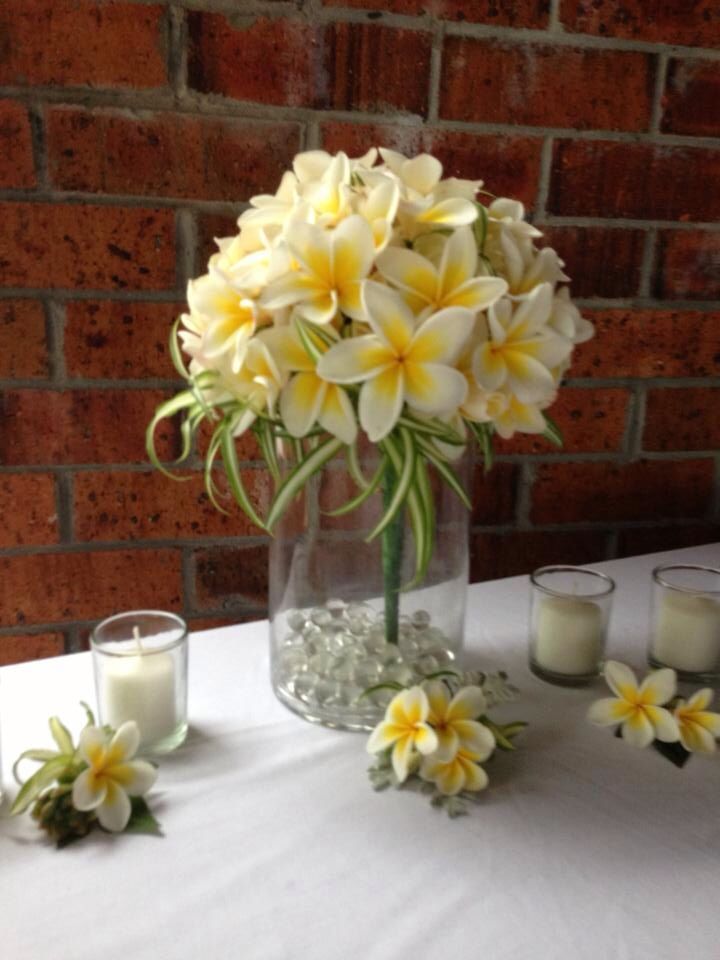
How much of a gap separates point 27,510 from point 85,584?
11cm

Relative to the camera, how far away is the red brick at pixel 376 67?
0.93 m

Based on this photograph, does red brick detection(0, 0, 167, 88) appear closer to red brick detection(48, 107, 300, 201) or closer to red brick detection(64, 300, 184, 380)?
red brick detection(48, 107, 300, 201)

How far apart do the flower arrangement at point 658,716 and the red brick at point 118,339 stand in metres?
0.58

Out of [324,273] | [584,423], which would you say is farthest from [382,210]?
[584,423]

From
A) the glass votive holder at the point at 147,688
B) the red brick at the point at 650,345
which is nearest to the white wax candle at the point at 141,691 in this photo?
the glass votive holder at the point at 147,688

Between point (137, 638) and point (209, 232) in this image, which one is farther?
point (209, 232)

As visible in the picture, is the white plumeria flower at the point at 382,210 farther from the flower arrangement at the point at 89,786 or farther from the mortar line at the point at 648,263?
the mortar line at the point at 648,263

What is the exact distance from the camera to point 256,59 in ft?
3.01


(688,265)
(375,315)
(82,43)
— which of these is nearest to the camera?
(375,315)

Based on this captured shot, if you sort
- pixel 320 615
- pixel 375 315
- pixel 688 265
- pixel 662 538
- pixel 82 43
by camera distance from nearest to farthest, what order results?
pixel 375 315 < pixel 320 615 < pixel 82 43 < pixel 688 265 < pixel 662 538

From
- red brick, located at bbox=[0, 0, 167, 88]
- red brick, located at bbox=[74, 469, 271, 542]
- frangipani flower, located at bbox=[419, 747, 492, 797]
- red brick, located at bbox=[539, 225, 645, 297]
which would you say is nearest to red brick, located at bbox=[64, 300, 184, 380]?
red brick, located at bbox=[74, 469, 271, 542]

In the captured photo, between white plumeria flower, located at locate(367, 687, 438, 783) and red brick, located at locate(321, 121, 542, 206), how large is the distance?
615 millimetres

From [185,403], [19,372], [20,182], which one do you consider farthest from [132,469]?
[185,403]

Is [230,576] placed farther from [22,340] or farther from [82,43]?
[82,43]
